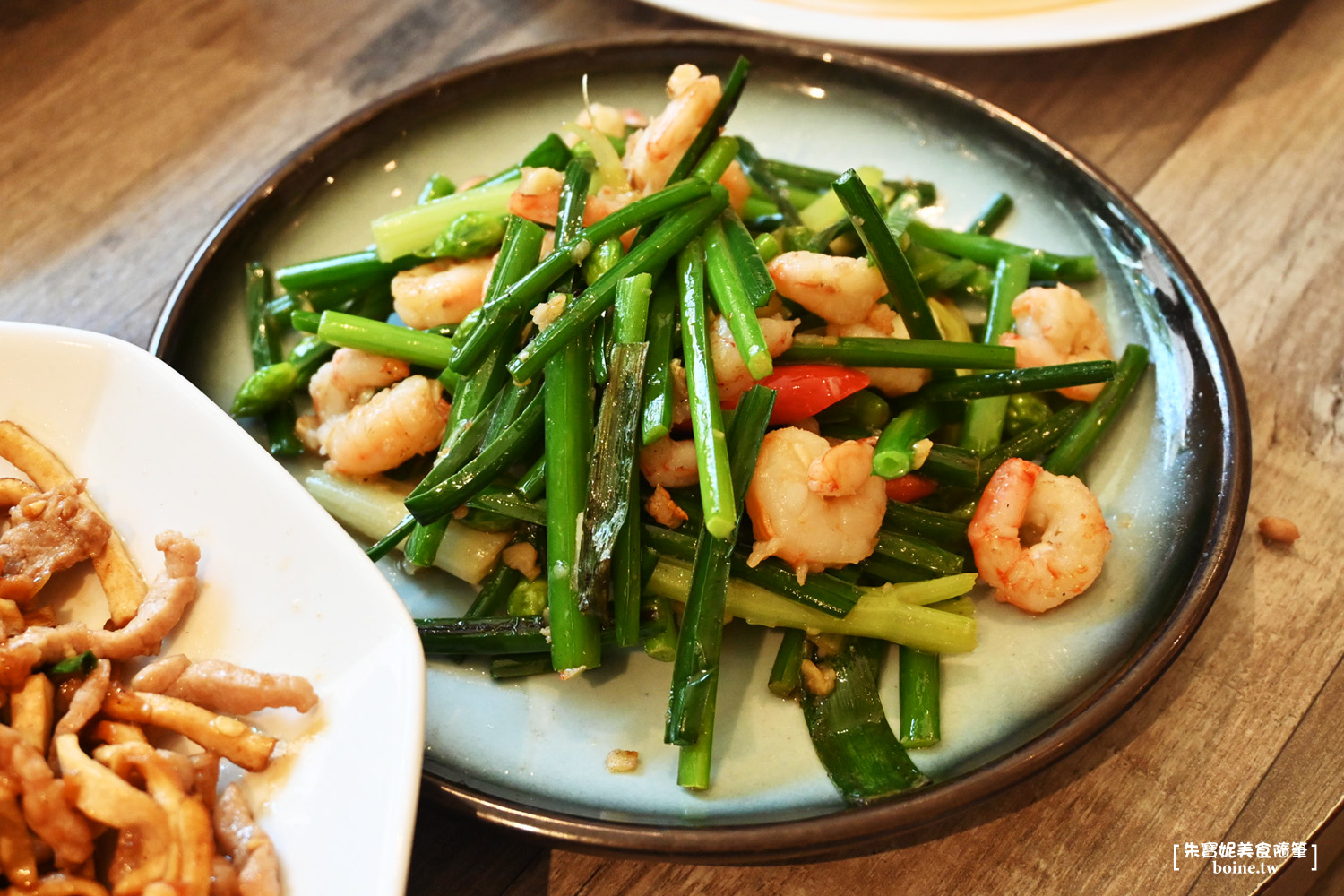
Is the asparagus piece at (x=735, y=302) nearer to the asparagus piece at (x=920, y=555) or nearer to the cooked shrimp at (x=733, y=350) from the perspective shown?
A: the cooked shrimp at (x=733, y=350)

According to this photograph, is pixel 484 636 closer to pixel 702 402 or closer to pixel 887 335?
pixel 702 402

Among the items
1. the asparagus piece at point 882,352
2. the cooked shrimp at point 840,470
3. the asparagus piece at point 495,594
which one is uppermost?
the asparagus piece at point 882,352

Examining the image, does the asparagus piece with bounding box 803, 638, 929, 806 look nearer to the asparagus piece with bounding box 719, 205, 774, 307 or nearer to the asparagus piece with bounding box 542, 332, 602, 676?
the asparagus piece with bounding box 542, 332, 602, 676

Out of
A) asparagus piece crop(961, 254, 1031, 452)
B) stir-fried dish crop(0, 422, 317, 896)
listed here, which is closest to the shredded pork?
stir-fried dish crop(0, 422, 317, 896)

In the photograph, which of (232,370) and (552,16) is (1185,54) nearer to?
(552,16)

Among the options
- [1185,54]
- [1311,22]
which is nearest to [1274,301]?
[1185,54]

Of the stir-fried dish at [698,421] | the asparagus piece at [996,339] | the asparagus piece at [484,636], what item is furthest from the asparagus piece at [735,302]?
the asparagus piece at [484,636]

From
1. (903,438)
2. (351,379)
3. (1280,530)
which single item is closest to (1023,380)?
(903,438)
